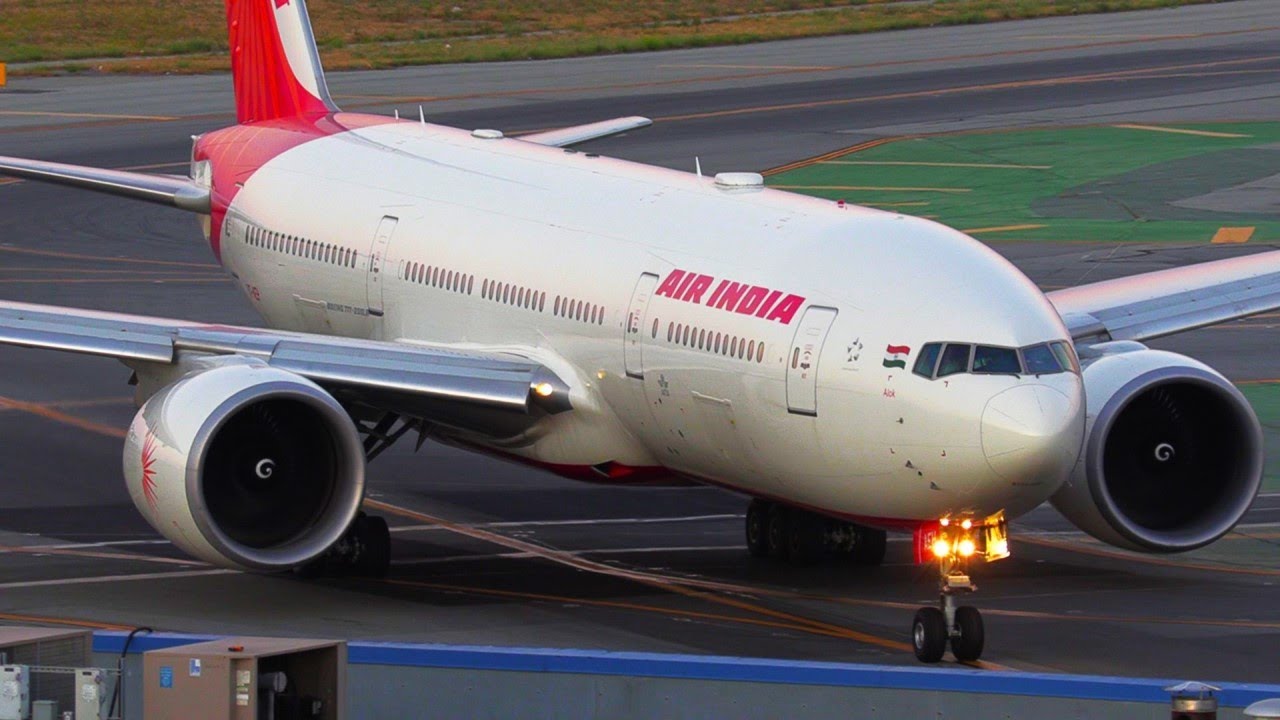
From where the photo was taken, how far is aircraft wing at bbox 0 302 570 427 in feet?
92.6

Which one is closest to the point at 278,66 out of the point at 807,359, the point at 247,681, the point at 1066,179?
the point at 807,359

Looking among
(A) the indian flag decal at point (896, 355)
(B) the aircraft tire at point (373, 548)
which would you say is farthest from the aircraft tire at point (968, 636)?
(B) the aircraft tire at point (373, 548)

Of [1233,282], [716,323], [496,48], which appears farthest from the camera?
[496,48]

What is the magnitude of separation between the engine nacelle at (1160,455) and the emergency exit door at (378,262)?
9.87 meters

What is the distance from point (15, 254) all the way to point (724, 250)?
35849 millimetres

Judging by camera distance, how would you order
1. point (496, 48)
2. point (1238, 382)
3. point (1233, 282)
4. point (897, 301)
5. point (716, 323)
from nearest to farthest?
1. point (897, 301)
2. point (716, 323)
3. point (1233, 282)
4. point (1238, 382)
5. point (496, 48)

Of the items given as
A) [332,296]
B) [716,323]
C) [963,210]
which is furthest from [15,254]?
[716,323]

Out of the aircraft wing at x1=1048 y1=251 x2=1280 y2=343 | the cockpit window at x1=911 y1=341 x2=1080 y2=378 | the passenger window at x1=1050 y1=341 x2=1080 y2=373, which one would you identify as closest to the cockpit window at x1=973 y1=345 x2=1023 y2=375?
the cockpit window at x1=911 y1=341 x2=1080 y2=378

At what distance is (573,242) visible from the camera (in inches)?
1158

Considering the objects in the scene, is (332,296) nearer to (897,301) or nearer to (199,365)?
(199,365)

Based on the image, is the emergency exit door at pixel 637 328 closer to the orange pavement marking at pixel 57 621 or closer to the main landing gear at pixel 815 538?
the main landing gear at pixel 815 538

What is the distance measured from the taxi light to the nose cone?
4.54 feet

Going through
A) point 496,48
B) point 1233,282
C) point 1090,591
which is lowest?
point 1090,591

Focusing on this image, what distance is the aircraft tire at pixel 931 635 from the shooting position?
A: 23.7m
